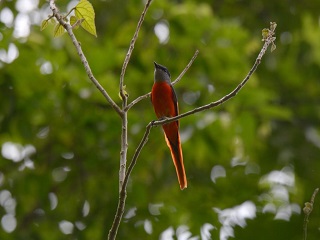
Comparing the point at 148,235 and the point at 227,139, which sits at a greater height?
the point at 227,139

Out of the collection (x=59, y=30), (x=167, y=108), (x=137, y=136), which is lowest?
(x=137, y=136)

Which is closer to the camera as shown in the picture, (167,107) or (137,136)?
(167,107)

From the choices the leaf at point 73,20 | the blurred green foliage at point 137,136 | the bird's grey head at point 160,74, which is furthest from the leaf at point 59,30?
the blurred green foliage at point 137,136

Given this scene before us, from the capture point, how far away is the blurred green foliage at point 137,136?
656cm

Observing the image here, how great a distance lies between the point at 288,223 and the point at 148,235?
3.02 m

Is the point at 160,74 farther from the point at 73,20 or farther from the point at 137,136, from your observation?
the point at 73,20

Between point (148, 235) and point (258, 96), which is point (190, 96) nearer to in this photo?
point (258, 96)

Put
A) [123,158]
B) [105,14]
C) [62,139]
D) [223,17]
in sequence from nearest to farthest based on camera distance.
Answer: [123,158] < [62,139] < [105,14] < [223,17]

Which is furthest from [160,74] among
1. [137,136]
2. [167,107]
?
[137,136]

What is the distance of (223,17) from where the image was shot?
374 inches

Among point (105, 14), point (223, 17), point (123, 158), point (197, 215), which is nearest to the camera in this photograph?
point (123, 158)

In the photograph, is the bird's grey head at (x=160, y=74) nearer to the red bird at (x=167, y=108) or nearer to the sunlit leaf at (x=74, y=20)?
the red bird at (x=167, y=108)

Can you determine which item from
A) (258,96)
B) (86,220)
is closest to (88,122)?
(86,220)

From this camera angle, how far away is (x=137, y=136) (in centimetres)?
690
